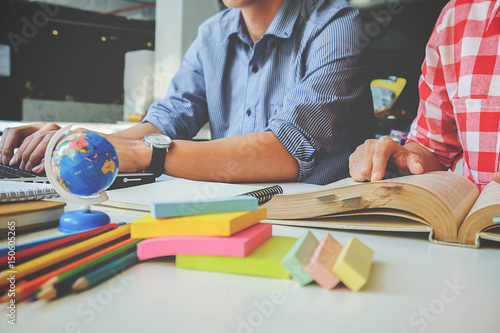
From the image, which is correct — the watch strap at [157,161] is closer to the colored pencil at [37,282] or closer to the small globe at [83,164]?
the small globe at [83,164]

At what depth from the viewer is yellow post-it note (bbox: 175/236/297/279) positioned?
0.40 meters

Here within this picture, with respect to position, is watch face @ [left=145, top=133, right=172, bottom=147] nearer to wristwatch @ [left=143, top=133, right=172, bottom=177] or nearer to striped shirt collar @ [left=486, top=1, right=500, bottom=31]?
wristwatch @ [left=143, top=133, right=172, bottom=177]

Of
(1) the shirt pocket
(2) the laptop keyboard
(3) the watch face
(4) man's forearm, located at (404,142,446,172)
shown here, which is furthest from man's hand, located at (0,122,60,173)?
(1) the shirt pocket

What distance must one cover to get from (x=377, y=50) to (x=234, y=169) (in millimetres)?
1994

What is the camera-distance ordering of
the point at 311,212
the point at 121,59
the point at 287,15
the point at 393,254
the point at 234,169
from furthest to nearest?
the point at 121,59
the point at 287,15
the point at 234,169
the point at 311,212
the point at 393,254

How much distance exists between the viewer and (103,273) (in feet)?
1.19

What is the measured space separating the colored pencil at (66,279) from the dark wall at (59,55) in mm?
2911

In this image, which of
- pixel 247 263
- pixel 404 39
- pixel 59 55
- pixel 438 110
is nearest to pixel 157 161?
pixel 247 263

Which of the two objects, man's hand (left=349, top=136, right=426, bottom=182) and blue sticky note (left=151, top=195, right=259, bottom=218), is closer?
blue sticky note (left=151, top=195, right=259, bottom=218)

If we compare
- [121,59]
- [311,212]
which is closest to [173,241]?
[311,212]

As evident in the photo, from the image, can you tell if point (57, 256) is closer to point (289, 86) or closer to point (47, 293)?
point (47, 293)

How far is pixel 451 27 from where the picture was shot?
3.51 ft

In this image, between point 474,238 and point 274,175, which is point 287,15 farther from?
point 474,238

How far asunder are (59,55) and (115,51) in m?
0.53
